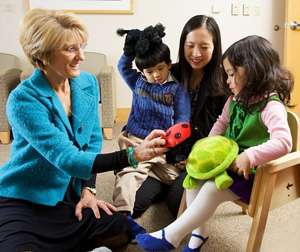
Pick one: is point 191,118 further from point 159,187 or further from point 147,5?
point 147,5

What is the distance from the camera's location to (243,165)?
118 cm

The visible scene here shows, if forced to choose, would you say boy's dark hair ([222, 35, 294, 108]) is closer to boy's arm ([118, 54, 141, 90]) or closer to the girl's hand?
the girl's hand

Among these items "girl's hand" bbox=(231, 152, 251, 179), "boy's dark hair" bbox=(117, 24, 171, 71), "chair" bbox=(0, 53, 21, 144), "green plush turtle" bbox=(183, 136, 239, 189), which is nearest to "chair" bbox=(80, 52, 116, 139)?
"chair" bbox=(0, 53, 21, 144)

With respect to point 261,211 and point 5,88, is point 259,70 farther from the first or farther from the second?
point 5,88

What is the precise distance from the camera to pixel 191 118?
5.82 ft

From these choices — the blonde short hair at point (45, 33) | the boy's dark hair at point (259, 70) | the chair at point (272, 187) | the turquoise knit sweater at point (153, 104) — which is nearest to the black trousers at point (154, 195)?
the turquoise knit sweater at point (153, 104)

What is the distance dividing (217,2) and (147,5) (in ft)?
Result: 2.01

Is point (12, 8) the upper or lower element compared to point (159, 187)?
upper

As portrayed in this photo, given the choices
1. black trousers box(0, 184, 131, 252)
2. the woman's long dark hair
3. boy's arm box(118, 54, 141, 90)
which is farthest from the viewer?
boy's arm box(118, 54, 141, 90)

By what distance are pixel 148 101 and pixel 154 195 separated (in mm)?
432

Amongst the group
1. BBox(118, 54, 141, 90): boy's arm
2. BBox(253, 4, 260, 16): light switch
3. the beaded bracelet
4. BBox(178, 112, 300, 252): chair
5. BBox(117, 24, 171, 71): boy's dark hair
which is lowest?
BBox(178, 112, 300, 252): chair

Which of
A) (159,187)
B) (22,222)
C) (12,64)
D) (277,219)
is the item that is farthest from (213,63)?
(12,64)

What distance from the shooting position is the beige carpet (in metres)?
1.57

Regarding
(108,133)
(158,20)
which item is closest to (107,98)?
(108,133)
